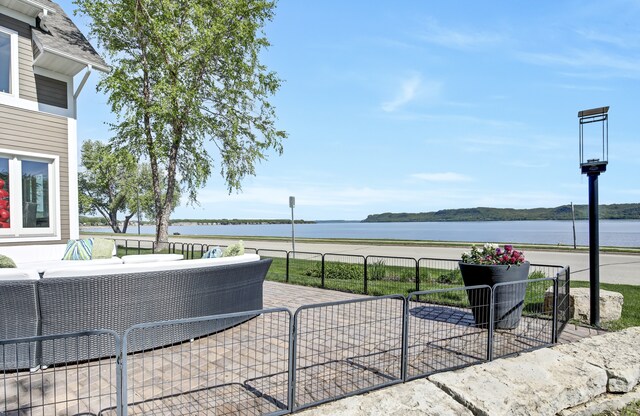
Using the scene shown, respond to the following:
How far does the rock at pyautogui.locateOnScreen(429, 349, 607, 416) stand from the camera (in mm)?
3250

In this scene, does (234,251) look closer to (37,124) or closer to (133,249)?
(37,124)

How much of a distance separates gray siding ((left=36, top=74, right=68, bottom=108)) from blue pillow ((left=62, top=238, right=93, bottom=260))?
335cm

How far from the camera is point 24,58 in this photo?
29.5 feet

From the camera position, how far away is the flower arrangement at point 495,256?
19.0 feet

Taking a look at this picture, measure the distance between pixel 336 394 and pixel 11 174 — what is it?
8798mm

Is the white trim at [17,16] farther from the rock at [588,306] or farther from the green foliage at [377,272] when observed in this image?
the rock at [588,306]

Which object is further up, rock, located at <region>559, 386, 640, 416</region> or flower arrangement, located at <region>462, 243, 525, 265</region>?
flower arrangement, located at <region>462, 243, 525, 265</region>

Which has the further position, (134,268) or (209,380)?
(134,268)

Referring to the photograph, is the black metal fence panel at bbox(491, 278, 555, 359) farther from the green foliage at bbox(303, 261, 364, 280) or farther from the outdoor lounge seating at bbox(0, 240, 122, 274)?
the outdoor lounge seating at bbox(0, 240, 122, 274)

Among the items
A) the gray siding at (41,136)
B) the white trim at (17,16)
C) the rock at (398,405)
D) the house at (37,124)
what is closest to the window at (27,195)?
the house at (37,124)

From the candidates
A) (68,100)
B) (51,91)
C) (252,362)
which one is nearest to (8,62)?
(51,91)

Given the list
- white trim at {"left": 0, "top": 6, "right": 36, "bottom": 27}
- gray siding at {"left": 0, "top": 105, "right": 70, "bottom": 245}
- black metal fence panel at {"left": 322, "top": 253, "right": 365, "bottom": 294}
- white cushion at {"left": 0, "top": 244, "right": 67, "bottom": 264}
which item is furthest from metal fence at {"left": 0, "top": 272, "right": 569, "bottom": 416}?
white trim at {"left": 0, "top": 6, "right": 36, "bottom": 27}

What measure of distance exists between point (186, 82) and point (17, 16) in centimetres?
948

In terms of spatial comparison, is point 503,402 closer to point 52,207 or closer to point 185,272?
point 185,272
